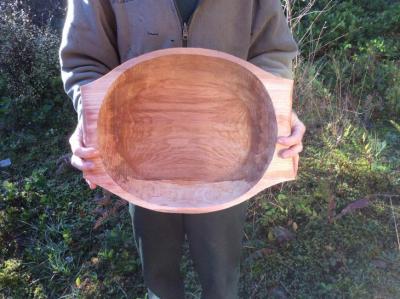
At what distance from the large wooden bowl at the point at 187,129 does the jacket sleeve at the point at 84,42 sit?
0.32ft

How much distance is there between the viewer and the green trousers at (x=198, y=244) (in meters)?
1.34

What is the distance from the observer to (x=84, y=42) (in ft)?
3.96

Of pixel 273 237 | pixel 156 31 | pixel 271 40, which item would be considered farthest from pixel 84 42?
pixel 273 237

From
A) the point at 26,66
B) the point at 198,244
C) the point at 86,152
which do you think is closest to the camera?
the point at 86,152

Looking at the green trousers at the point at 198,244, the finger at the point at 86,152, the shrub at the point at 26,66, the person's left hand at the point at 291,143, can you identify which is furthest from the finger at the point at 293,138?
the shrub at the point at 26,66

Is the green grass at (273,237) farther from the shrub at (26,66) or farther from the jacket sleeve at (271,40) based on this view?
the jacket sleeve at (271,40)

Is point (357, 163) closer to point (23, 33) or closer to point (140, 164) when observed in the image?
point (140, 164)

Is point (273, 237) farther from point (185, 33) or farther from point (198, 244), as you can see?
point (185, 33)

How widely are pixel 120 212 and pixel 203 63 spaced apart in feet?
5.08

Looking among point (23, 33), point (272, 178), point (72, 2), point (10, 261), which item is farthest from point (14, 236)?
point (272, 178)

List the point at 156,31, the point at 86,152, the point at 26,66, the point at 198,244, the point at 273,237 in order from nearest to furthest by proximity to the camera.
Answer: the point at 86,152 < the point at 156,31 < the point at 198,244 < the point at 273,237 < the point at 26,66

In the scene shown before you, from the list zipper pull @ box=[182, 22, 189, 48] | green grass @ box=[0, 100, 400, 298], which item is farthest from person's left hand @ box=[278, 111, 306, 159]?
green grass @ box=[0, 100, 400, 298]

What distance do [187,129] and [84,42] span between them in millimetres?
407

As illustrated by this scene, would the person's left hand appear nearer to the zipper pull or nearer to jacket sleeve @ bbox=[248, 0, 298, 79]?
jacket sleeve @ bbox=[248, 0, 298, 79]
